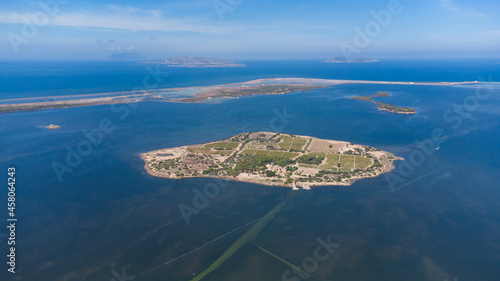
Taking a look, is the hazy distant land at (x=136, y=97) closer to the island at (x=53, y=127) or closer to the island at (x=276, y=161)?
the island at (x=53, y=127)

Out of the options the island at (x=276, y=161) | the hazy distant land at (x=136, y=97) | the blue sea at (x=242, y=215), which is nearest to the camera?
the blue sea at (x=242, y=215)

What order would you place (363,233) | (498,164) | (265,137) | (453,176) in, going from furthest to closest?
(265,137)
(498,164)
(453,176)
(363,233)

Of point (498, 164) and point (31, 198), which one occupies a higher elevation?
point (498, 164)

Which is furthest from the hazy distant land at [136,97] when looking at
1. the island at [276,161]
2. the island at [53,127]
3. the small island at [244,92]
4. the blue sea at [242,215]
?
the island at [276,161]

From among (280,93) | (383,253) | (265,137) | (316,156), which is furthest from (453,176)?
(280,93)

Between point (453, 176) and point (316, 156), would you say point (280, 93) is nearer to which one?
point (316, 156)

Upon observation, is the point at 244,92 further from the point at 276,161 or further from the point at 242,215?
the point at 242,215

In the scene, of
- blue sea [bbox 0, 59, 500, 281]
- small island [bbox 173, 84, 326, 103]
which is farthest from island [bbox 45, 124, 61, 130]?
small island [bbox 173, 84, 326, 103]

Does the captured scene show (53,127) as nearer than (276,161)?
No

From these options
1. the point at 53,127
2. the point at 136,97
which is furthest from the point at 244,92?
the point at 53,127
